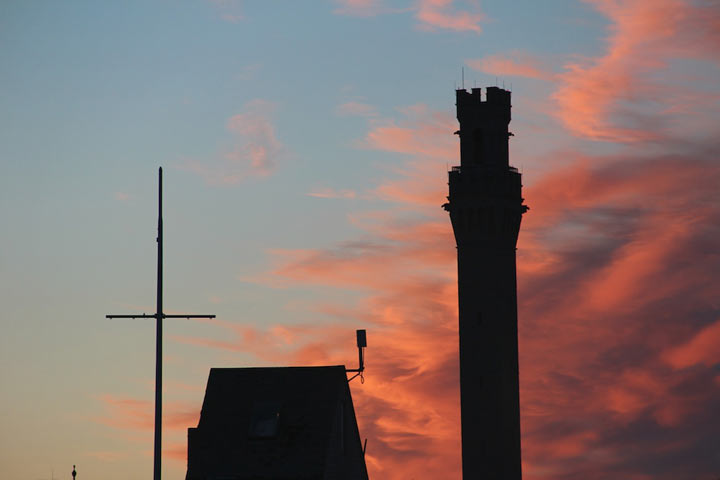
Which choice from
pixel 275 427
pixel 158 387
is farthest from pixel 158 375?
pixel 275 427

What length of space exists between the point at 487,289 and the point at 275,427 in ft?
132

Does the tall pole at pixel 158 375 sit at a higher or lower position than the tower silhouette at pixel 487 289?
lower

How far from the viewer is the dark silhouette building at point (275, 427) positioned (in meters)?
69.9

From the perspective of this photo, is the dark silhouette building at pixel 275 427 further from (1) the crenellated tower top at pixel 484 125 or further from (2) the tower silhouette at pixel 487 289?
(1) the crenellated tower top at pixel 484 125

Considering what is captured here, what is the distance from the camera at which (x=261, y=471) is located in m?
70.0

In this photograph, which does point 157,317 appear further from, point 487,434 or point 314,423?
point 487,434

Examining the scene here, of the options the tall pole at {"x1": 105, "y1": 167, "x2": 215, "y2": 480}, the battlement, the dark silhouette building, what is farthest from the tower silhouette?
the tall pole at {"x1": 105, "y1": 167, "x2": 215, "y2": 480}

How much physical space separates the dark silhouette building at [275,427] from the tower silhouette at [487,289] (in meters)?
33.7

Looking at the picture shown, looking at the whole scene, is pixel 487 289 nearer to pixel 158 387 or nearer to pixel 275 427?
pixel 275 427

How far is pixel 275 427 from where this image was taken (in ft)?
232

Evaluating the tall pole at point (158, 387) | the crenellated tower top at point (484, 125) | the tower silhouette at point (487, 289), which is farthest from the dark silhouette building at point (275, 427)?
the crenellated tower top at point (484, 125)

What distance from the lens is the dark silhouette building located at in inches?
2753

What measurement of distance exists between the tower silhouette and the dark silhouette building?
3366 cm

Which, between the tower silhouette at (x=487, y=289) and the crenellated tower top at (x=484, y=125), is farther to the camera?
the crenellated tower top at (x=484, y=125)
